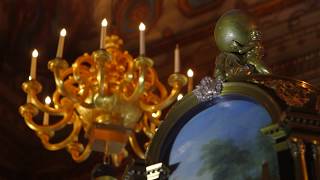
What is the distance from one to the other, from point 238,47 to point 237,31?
44 mm

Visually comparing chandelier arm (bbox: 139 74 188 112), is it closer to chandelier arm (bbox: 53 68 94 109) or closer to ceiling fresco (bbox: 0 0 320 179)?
chandelier arm (bbox: 53 68 94 109)

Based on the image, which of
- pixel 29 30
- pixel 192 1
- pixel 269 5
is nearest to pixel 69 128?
pixel 29 30

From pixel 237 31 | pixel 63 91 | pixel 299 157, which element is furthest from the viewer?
pixel 63 91

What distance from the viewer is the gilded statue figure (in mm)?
1608

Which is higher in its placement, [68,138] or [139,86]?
[139,86]

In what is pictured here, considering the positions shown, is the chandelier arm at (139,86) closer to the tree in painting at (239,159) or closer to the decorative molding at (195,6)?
the decorative molding at (195,6)

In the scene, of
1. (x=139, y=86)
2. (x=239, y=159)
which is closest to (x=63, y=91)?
(x=139, y=86)

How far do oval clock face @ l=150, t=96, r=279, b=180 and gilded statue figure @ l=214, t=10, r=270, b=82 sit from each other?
0.09 m

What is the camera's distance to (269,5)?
678 centimetres

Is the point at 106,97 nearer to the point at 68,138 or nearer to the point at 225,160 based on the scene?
the point at 68,138

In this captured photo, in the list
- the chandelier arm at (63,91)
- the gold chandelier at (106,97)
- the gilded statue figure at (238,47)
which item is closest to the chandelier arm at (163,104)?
the gold chandelier at (106,97)

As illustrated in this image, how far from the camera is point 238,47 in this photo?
163 centimetres

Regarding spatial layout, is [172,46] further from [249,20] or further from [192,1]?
[249,20]

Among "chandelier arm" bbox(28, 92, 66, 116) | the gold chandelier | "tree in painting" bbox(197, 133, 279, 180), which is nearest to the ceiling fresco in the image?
the gold chandelier
